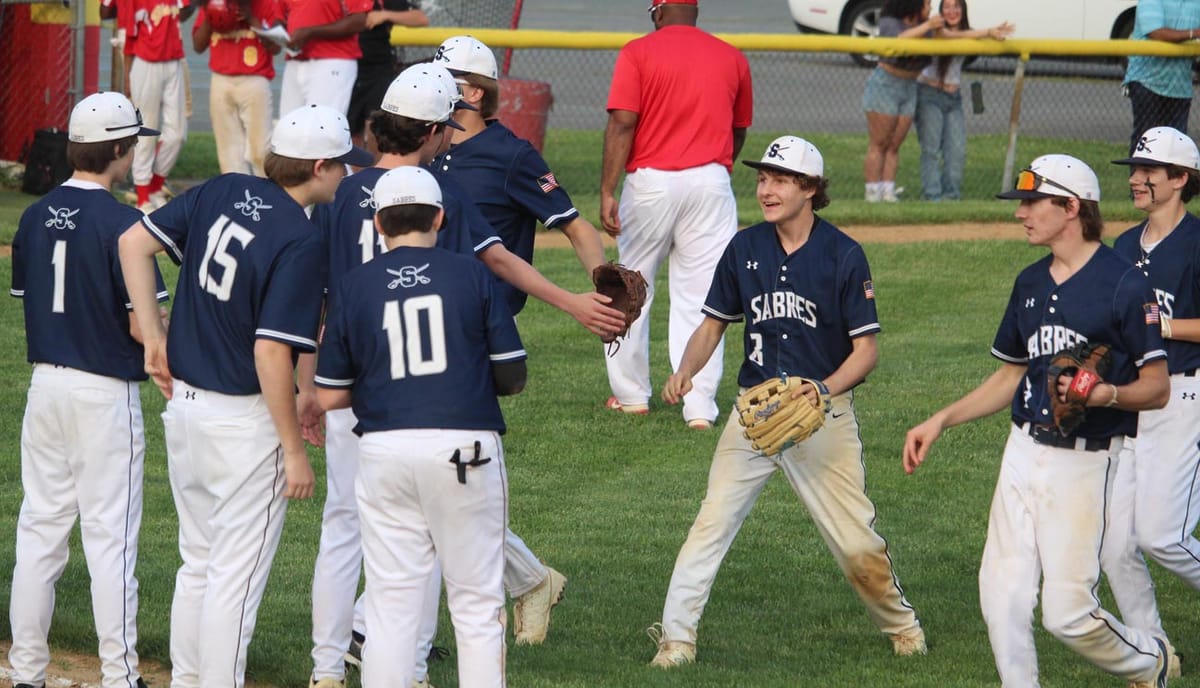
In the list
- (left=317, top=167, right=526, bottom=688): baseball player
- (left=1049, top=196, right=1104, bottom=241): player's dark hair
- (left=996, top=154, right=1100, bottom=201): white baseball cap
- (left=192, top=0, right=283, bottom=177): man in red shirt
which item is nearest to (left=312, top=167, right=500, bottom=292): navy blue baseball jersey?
(left=317, top=167, right=526, bottom=688): baseball player

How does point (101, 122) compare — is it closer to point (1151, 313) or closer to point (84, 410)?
point (84, 410)

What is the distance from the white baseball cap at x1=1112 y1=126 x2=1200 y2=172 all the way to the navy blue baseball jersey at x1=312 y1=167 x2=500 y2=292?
2.52m

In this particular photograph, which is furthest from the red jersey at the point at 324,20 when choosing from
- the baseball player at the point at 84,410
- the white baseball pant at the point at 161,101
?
the baseball player at the point at 84,410

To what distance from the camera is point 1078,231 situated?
17.5 feet

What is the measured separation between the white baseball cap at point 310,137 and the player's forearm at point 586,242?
1.41 meters

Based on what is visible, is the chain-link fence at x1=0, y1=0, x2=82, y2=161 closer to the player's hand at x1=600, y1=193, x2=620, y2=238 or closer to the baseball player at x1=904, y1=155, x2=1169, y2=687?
the player's hand at x1=600, y1=193, x2=620, y2=238

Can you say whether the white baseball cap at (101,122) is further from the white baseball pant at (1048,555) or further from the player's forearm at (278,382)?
the white baseball pant at (1048,555)

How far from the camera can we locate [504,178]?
614 cm

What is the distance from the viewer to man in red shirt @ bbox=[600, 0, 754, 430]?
9000 mm

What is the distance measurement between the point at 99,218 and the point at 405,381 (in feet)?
4.57

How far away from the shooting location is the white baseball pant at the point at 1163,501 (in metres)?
5.82

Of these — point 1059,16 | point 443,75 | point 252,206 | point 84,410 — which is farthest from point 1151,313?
point 1059,16

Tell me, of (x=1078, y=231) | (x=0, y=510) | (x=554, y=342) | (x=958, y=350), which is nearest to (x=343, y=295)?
(x=1078, y=231)

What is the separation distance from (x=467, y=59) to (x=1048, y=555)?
8.87 ft
